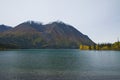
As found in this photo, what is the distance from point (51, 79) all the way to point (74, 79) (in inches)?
221

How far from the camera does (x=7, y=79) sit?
4578 centimetres

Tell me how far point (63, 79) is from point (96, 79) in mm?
7962

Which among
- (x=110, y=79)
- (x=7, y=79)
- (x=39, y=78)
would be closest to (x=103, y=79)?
(x=110, y=79)

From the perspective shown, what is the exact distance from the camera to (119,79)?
152ft

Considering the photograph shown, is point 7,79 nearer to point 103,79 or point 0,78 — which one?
point 0,78

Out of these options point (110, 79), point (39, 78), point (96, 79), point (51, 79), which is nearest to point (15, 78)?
point (39, 78)

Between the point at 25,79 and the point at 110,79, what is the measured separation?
791 inches

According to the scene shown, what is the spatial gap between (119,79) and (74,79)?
1068 cm

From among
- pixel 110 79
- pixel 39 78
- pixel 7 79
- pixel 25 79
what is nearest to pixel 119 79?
pixel 110 79

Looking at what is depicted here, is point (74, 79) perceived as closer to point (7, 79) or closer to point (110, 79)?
point (110, 79)

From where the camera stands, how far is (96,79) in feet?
153

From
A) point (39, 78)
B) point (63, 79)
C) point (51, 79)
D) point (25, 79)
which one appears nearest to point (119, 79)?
point (63, 79)

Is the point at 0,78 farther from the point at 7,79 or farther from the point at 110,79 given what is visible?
the point at 110,79

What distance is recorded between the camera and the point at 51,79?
150ft
